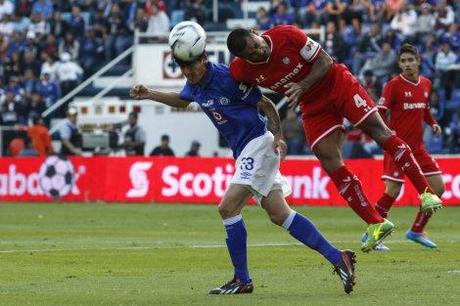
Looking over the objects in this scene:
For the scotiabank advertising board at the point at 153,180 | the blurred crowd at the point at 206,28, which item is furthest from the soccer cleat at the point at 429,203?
the blurred crowd at the point at 206,28

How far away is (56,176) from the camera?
33562 mm

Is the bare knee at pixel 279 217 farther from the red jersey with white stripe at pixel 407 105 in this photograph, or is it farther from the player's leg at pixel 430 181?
the red jersey with white stripe at pixel 407 105

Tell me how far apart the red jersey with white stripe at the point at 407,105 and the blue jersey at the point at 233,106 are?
631cm

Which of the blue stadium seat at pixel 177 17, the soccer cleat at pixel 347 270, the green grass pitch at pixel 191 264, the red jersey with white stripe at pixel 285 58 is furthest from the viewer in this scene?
the blue stadium seat at pixel 177 17

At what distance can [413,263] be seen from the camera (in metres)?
16.0

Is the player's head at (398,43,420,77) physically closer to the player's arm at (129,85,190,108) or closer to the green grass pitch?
the green grass pitch

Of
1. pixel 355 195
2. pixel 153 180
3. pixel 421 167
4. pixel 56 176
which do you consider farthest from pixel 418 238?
pixel 56 176

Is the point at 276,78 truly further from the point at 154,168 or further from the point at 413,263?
the point at 154,168

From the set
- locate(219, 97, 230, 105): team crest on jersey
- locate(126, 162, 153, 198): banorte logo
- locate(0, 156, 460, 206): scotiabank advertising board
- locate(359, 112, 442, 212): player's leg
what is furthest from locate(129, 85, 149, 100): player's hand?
locate(126, 162, 153, 198): banorte logo

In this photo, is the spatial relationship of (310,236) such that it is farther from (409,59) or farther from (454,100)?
(454,100)

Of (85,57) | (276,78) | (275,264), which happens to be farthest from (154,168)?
(276,78)

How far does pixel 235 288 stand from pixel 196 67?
2102 millimetres

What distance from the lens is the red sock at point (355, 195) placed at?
14609 millimetres

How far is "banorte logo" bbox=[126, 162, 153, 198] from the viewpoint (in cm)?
3269
